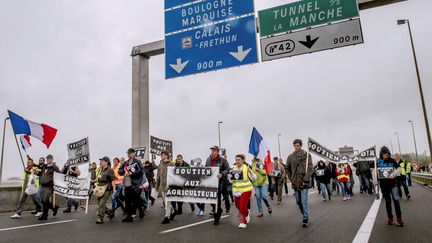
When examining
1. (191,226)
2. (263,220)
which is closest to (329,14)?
(263,220)

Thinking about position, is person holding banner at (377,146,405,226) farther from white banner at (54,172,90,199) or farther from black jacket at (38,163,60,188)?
black jacket at (38,163,60,188)

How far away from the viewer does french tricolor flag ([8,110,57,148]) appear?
1199 cm

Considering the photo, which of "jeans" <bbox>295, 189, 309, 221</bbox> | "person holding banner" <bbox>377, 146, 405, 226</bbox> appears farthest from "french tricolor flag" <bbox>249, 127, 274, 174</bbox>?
"person holding banner" <bbox>377, 146, 405, 226</bbox>

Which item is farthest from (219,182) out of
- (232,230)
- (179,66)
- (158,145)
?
(158,145)

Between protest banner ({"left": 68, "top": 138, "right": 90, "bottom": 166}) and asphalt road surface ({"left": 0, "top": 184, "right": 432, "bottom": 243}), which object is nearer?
asphalt road surface ({"left": 0, "top": 184, "right": 432, "bottom": 243})

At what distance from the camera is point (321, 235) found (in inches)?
259

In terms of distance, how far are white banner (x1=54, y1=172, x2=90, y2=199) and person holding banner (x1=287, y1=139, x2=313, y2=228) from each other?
7216 millimetres

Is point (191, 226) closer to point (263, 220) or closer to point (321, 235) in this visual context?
point (263, 220)

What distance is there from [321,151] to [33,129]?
9.91m

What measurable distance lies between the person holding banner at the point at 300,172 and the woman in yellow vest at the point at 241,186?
3.45 ft

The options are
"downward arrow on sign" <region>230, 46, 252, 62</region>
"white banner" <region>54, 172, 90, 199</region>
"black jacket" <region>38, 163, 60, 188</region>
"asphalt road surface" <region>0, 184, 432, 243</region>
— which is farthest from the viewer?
"white banner" <region>54, 172, 90, 199</region>

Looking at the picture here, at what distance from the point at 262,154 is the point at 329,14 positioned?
449 centimetres

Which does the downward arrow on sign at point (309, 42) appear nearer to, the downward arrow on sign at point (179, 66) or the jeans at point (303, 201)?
the downward arrow on sign at point (179, 66)

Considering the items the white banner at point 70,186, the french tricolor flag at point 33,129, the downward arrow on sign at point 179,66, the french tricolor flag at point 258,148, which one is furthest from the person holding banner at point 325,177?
the french tricolor flag at point 33,129
